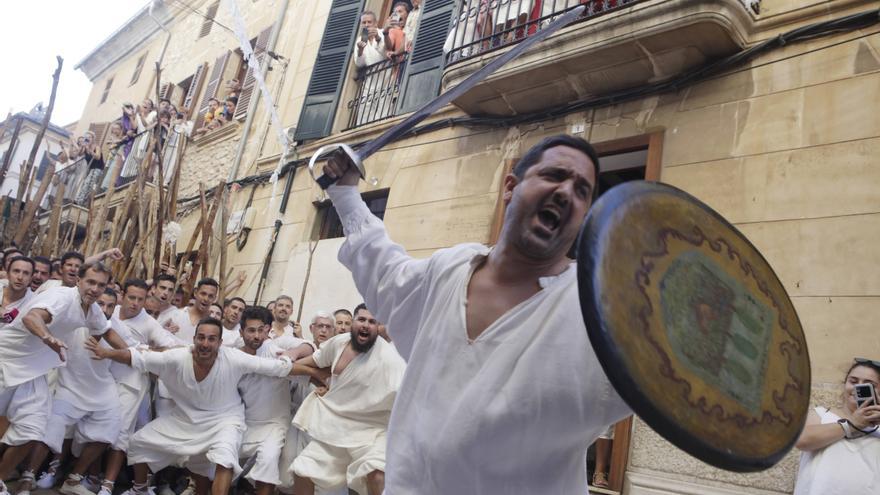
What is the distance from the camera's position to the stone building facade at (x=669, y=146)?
4.53 metres

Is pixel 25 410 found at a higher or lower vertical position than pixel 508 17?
lower

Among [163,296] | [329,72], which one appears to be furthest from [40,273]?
[329,72]

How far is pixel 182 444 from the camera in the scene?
543 centimetres

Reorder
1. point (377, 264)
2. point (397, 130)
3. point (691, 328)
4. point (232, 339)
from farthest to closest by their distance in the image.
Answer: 1. point (232, 339)
2. point (397, 130)
3. point (377, 264)
4. point (691, 328)

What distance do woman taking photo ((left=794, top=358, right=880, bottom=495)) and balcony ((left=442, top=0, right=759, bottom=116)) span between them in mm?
3011

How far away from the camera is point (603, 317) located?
3.51 ft

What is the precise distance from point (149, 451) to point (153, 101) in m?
13.8

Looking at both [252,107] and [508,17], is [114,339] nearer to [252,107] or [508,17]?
[508,17]

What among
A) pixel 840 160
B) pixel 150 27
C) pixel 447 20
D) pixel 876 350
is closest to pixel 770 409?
pixel 876 350

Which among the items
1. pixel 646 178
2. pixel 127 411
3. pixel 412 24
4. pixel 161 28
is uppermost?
→ pixel 161 28

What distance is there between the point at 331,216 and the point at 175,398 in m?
4.37

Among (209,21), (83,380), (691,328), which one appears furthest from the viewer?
(209,21)

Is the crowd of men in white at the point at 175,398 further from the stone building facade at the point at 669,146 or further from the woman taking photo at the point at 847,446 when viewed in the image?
the woman taking photo at the point at 847,446

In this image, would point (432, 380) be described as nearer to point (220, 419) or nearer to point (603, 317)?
point (603, 317)
